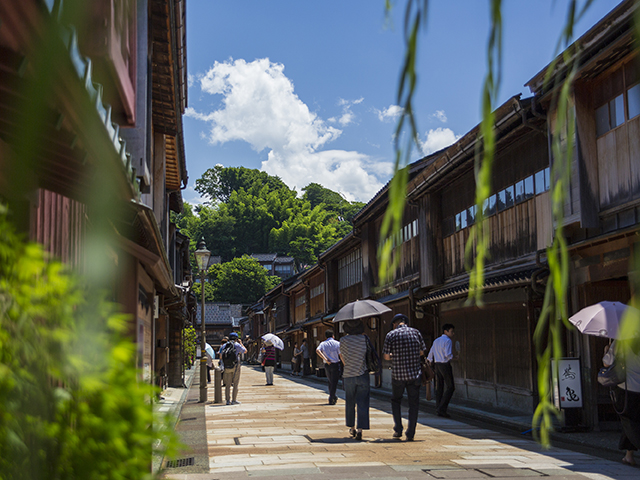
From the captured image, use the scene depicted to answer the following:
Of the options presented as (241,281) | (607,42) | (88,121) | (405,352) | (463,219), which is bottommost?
(405,352)

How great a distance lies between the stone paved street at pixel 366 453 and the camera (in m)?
7.29

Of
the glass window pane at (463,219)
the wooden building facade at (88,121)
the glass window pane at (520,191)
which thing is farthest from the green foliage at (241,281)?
the glass window pane at (520,191)

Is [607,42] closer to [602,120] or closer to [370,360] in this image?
[602,120]

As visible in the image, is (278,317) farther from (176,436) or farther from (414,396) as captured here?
(176,436)

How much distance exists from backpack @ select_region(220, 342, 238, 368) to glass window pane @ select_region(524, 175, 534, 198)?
8.22m

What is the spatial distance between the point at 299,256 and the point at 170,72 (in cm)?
7853

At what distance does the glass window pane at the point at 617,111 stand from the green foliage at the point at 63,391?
35.4 ft

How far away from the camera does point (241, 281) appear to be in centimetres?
8488

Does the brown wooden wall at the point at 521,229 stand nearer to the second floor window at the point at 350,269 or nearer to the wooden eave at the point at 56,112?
the wooden eave at the point at 56,112

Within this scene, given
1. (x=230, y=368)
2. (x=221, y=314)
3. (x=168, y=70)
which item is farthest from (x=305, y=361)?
(x=221, y=314)

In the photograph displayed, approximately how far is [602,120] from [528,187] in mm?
2660

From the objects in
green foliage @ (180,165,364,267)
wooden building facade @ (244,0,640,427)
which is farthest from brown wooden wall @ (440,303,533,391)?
green foliage @ (180,165,364,267)

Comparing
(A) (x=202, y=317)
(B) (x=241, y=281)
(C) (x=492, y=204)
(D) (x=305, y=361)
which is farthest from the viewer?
(B) (x=241, y=281)

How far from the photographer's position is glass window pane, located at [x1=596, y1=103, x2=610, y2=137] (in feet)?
36.9
